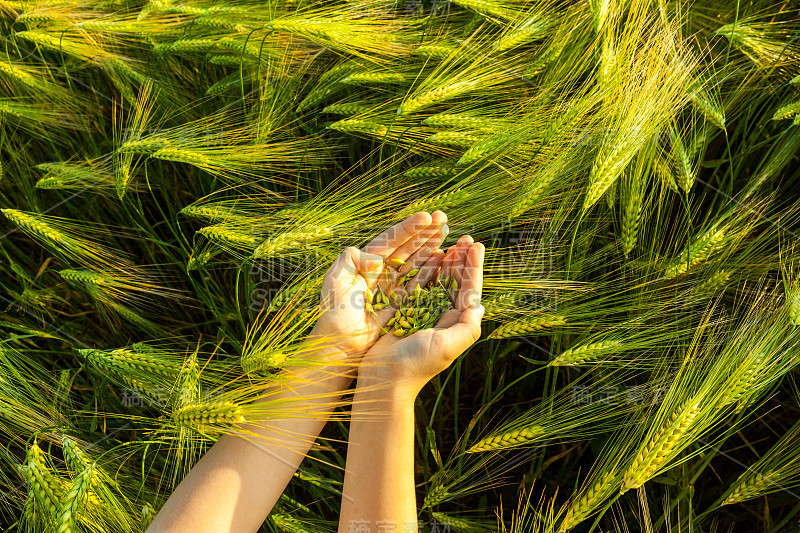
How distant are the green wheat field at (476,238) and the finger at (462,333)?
0.07 metres

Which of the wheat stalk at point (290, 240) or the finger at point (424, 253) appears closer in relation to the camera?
the wheat stalk at point (290, 240)

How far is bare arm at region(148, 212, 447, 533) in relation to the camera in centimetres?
108

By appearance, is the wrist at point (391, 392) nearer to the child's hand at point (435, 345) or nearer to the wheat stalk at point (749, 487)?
the child's hand at point (435, 345)

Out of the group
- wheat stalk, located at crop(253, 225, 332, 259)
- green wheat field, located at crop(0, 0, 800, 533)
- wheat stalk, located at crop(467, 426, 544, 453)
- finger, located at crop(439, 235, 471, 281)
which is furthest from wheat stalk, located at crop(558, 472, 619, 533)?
wheat stalk, located at crop(253, 225, 332, 259)

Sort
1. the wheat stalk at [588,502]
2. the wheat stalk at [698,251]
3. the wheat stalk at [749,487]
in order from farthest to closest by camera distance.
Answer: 1. the wheat stalk at [698,251]
2. the wheat stalk at [749,487]
3. the wheat stalk at [588,502]

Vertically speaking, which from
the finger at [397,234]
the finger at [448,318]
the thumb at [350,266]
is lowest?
the finger at [448,318]

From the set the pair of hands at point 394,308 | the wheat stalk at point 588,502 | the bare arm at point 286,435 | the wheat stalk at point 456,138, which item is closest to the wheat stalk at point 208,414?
the bare arm at point 286,435

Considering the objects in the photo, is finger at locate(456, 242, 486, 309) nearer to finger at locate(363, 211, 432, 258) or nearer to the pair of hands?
the pair of hands

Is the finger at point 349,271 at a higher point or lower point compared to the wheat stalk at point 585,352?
higher

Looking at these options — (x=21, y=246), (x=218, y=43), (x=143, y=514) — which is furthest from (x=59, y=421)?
(x=218, y=43)

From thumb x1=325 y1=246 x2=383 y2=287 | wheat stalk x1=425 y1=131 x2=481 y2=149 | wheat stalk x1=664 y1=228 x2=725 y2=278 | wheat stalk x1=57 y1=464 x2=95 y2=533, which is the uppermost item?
wheat stalk x1=425 y1=131 x2=481 y2=149

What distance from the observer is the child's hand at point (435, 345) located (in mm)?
1105

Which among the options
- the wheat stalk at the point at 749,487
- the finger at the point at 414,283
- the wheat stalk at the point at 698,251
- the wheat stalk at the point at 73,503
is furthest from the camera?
the finger at the point at 414,283

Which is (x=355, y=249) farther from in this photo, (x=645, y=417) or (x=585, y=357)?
(x=645, y=417)
